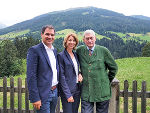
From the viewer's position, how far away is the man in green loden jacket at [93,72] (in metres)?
3.51

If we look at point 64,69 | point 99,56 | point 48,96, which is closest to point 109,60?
point 99,56

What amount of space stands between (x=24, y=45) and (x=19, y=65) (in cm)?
1775

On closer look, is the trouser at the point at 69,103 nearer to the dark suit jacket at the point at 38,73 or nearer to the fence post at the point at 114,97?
the dark suit jacket at the point at 38,73

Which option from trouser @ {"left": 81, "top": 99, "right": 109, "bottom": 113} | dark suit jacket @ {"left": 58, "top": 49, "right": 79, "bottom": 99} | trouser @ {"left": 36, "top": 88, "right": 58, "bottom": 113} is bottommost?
trouser @ {"left": 81, "top": 99, "right": 109, "bottom": 113}

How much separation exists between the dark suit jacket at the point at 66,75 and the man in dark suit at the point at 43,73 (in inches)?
5.0

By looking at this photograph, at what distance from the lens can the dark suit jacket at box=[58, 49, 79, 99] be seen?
11.0 ft

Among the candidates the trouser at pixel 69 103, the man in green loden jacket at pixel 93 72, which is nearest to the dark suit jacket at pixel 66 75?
the trouser at pixel 69 103

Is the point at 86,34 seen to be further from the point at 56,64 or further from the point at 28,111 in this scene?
the point at 28,111

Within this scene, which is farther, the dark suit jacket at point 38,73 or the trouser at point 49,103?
the trouser at point 49,103

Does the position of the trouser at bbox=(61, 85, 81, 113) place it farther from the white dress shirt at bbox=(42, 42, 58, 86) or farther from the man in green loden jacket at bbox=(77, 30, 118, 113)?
the white dress shirt at bbox=(42, 42, 58, 86)

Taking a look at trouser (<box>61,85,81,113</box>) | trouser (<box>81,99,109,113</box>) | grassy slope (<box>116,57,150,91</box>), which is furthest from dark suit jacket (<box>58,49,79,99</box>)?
grassy slope (<box>116,57,150,91</box>)

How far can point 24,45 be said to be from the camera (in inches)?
2096

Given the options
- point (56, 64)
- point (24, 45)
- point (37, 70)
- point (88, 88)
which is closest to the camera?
point (37, 70)

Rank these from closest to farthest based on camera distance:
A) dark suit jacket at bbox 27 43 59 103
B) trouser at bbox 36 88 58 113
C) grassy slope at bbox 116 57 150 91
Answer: dark suit jacket at bbox 27 43 59 103 → trouser at bbox 36 88 58 113 → grassy slope at bbox 116 57 150 91
